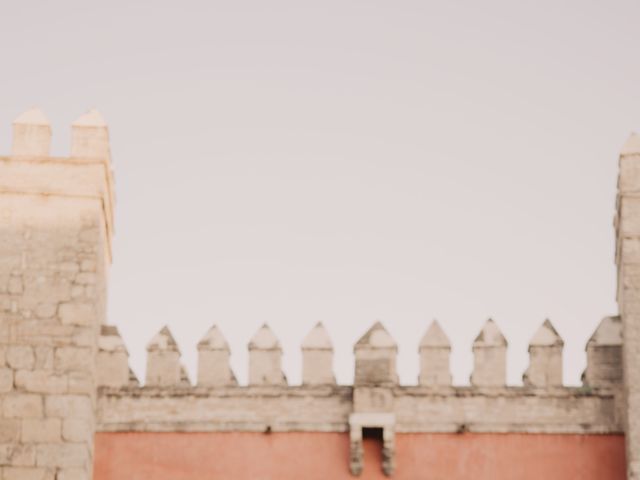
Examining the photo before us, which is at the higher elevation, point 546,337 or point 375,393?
point 546,337

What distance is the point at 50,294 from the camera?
1458cm

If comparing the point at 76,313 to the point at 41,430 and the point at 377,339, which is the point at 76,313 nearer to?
the point at 41,430

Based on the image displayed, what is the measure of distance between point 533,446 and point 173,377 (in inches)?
154

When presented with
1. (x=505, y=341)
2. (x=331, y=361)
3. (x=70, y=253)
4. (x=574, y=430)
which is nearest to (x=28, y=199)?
(x=70, y=253)

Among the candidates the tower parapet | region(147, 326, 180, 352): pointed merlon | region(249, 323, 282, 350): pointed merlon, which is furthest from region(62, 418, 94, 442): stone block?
region(249, 323, 282, 350): pointed merlon

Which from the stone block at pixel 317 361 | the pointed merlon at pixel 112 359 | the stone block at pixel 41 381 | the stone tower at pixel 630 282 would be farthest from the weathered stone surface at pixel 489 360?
the stone block at pixel 41 381

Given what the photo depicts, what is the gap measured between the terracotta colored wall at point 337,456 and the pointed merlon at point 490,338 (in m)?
0.96

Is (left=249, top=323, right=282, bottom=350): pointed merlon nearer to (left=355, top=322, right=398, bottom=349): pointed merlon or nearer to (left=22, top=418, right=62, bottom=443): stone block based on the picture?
(left=355, top=322, right=398, bottom=349): pointed merlon

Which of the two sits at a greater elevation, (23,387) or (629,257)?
(629,257)

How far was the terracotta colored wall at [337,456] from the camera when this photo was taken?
47.4 ft

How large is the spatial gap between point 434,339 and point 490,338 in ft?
1.95

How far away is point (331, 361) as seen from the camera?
590 inches

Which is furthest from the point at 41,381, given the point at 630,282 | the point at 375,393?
the point at 630,282

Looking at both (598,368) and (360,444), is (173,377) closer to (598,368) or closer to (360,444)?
(360,444)
